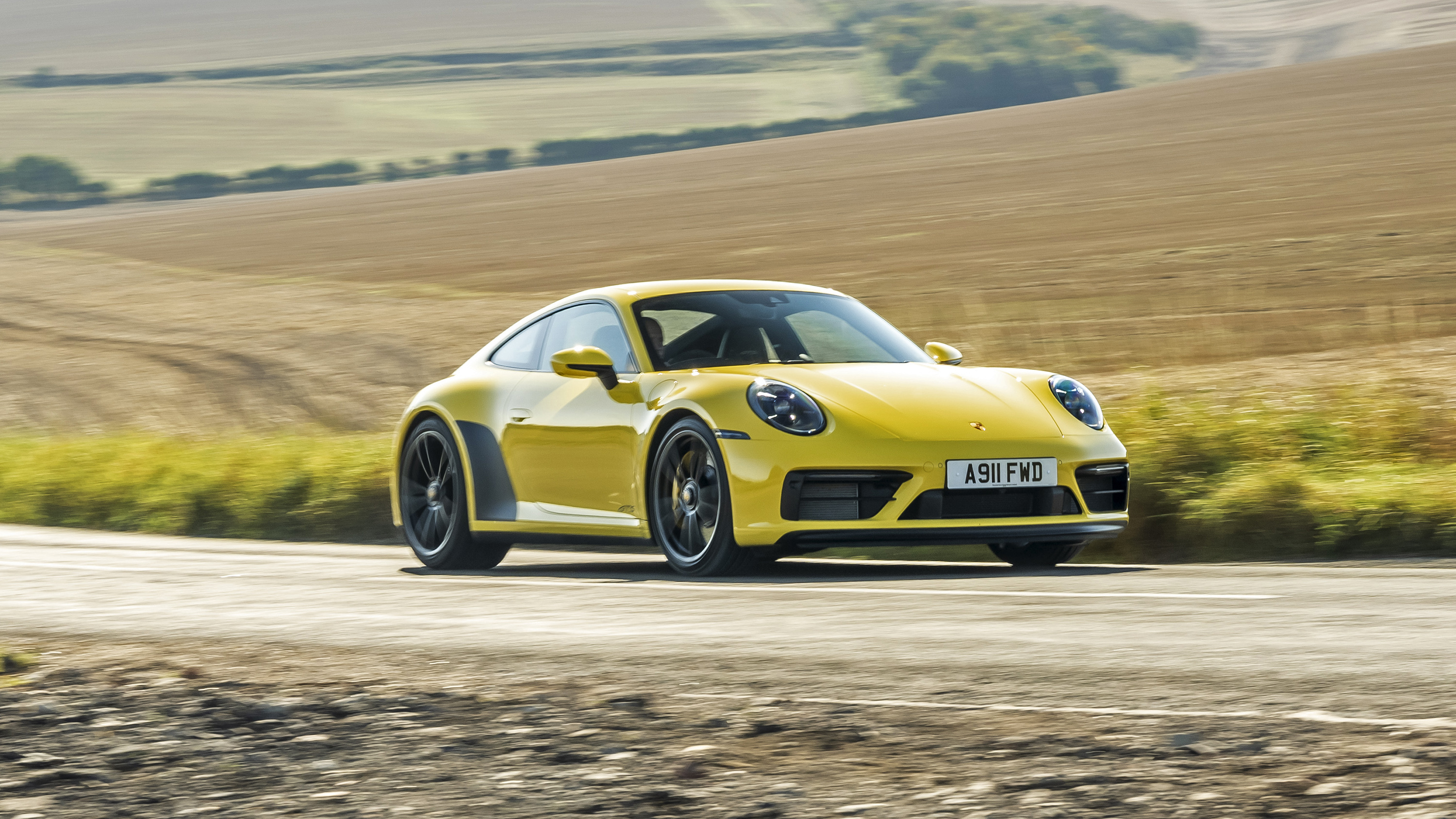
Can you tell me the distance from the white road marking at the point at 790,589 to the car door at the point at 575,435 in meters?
0.38

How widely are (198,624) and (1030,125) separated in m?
43.0

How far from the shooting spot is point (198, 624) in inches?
281

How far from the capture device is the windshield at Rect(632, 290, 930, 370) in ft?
28.8

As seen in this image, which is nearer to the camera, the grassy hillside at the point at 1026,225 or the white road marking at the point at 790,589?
the white road marking at the point at 790,589

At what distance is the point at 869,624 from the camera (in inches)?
249

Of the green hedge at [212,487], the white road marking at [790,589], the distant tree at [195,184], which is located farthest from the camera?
the distant tree at [195,184]

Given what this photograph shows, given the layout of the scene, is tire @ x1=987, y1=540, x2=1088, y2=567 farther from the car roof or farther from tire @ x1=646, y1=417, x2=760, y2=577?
the car roof

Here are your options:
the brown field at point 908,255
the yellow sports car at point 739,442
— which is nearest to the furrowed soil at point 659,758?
the yellow sports car at point 739,442

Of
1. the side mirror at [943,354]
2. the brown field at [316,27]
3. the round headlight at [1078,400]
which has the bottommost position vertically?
the round headlight at [1078,400]

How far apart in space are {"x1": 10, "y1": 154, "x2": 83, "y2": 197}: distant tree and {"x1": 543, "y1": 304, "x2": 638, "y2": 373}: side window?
205ft

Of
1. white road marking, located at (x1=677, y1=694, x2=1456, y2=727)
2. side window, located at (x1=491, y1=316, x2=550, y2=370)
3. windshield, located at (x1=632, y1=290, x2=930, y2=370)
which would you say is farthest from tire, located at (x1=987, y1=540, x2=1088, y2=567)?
white road marking, located at (x1=677, y1=694, x2=1456, y2=727)

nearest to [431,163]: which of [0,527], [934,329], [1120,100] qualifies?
[1120,100]

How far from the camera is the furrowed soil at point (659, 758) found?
3744 millimetres

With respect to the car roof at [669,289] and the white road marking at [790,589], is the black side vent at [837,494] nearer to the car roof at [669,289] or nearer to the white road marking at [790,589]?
the white road marking at [790,589]
